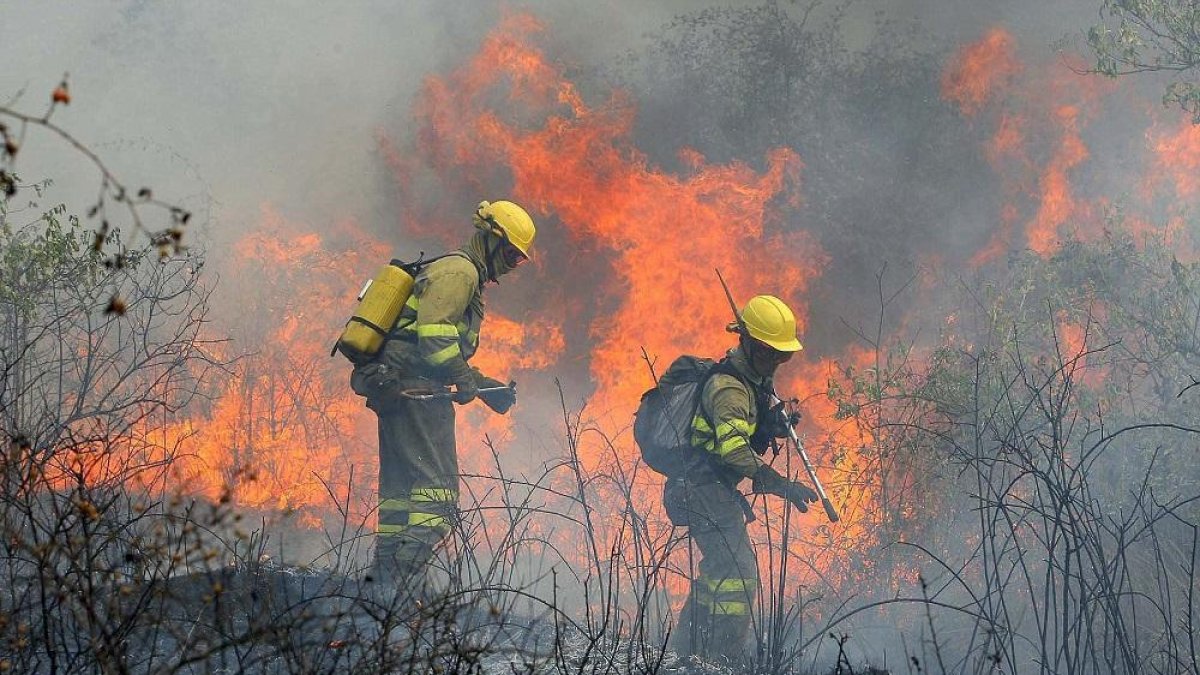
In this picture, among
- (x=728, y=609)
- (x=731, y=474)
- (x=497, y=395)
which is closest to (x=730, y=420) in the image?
(x=731, y=474)

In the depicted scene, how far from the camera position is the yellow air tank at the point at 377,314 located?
619cm

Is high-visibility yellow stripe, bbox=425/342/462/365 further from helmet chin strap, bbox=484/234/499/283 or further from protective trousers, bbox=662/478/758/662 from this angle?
protective trousers, bbox=662/478/758/662

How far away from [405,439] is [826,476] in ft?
16.8

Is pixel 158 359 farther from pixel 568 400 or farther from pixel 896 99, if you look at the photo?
pixel 896 99

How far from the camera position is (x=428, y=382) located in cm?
628

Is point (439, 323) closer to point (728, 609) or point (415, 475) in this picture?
point (415, 475)

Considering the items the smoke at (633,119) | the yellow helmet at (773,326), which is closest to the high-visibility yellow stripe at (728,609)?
the yellow helmet at (773,326)

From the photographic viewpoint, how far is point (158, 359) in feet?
39.1

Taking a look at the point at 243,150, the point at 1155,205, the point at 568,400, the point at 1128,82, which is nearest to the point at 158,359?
the point at 243,150

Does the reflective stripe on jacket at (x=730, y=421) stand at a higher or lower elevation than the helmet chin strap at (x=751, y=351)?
lower

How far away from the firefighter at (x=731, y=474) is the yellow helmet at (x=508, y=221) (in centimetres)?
132

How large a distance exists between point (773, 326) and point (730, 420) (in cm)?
63

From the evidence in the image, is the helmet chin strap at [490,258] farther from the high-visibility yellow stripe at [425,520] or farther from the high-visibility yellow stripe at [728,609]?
the high-visibility yellow stripe at [728,609]

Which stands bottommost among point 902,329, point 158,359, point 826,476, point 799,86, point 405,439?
point 405,439
